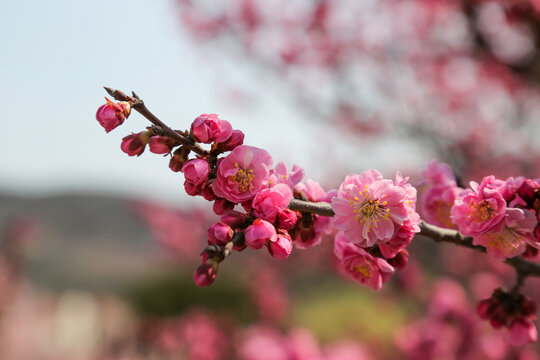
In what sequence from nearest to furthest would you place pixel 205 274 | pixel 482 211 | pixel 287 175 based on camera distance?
pixel 205 274 < pixel 482 211 < pixel 287 175

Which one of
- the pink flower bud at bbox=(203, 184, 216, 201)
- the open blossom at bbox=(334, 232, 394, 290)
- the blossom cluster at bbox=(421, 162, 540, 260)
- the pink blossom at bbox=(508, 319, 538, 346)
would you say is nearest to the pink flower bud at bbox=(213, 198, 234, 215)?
the pink flower bud at bbox=(203, 184, 216, 201)

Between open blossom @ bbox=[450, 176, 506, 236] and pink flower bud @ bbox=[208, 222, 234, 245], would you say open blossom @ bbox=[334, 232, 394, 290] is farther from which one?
pink flower bud @ bbox=[208, 222, 234, 245]

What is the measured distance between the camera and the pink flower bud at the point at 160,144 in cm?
75

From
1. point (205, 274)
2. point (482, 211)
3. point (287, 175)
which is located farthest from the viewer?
point (287, 175)

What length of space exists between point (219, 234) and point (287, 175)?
239 mm

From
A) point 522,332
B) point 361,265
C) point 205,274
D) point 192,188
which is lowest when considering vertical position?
point 522,332

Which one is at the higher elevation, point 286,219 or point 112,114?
point 112,114

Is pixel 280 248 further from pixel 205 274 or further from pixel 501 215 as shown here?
pixel 501 215

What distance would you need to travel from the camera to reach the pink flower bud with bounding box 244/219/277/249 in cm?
72

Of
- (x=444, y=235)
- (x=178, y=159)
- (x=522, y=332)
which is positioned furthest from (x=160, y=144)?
(x=522, y=332)

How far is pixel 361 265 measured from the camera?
0.92m

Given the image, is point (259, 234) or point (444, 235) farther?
point (444, 235)

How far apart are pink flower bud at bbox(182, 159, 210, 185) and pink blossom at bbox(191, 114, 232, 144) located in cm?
4

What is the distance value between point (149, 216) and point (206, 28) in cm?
458
